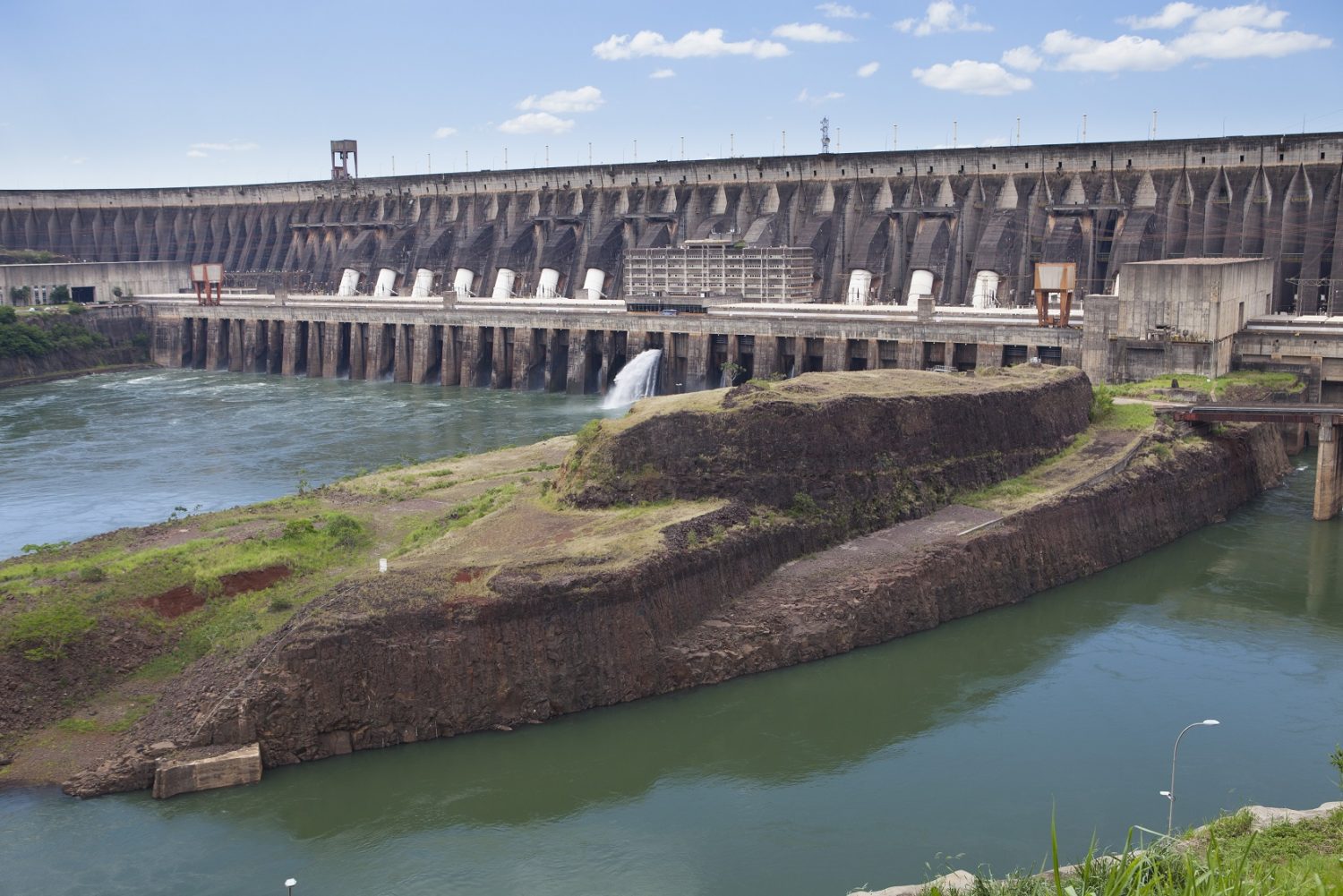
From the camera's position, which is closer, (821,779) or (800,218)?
(821,779)

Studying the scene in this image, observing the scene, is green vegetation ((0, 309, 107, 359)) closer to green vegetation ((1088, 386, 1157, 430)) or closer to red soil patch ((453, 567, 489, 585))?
red soil patch ((453, 567, 489, 585))

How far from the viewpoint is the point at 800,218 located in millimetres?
76688

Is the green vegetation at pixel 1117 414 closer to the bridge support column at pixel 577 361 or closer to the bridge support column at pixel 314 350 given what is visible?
the bridge support column at pixel 577 361

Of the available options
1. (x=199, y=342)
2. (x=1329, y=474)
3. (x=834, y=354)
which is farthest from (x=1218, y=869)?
(x=199, y=342)

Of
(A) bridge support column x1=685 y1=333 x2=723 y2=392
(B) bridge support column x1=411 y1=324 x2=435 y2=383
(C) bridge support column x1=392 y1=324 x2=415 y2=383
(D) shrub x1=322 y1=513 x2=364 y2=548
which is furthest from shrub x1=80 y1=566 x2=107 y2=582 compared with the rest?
(C) bridge support column x1=392 y1=324 x2=415 y2=383

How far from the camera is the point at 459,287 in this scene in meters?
87.0

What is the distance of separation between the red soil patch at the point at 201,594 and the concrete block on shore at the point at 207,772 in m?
6.00

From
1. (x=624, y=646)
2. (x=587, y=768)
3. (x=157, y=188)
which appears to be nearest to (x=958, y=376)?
(x=624, y=646)

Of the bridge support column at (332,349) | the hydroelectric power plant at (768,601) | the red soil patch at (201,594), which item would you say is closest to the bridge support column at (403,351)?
the bridge support column at (332,349)

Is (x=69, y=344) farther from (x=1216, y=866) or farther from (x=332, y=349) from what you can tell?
(x=1216, y=866)

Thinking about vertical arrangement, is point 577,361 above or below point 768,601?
above

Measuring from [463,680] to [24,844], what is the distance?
791 centimetres

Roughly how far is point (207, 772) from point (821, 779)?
11.1m

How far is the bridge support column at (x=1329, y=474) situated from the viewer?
3819cm
